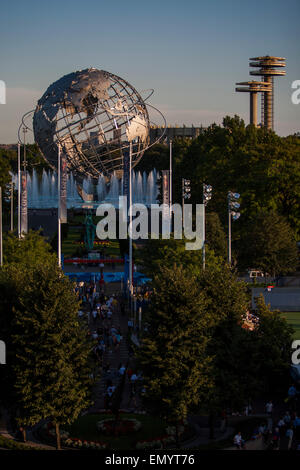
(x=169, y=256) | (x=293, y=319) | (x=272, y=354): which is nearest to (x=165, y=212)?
(x=169, y=256)

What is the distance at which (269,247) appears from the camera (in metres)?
62.7

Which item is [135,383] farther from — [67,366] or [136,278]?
[136,278]

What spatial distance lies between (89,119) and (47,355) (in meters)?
62.6

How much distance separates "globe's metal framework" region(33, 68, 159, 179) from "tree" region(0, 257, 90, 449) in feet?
→ 191

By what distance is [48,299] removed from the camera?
30.5 m

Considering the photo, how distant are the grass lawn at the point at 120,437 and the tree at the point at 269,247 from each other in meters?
30.7

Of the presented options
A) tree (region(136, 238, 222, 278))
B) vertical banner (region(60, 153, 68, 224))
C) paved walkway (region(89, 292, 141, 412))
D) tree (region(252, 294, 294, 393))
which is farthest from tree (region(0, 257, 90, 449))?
tree (region(136, 238, 222, 278))

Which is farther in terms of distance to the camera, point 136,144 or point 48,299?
point 136,144

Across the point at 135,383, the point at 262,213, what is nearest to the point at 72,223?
the point at 262,213

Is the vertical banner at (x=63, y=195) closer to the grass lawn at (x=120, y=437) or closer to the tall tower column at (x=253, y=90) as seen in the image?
the grass lawn at (x=120, y=437)

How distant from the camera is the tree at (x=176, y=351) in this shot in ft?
99.0

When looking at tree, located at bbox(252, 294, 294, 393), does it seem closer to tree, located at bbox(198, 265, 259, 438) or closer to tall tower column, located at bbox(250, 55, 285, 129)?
tree, located at bbox(198, 265, 259, 438)

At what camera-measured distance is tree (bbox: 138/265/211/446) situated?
30.2 meters

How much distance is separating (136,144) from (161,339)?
60.6 m
